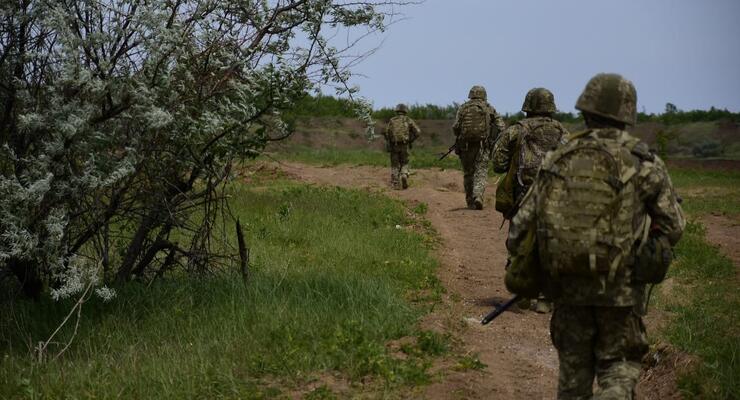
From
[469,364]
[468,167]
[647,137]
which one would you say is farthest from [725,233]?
[647,137]

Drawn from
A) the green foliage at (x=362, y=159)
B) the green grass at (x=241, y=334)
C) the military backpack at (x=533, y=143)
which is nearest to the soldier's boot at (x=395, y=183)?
the green foliage at (x=362, y=159)

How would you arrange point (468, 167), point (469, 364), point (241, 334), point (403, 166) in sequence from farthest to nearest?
point (403, 166) < point (468, 167) < point (241, 334) < point (469, 364)

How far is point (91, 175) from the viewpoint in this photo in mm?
7418

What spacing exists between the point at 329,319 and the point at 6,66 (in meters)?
3.49

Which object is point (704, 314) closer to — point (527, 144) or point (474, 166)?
point (527, 144)

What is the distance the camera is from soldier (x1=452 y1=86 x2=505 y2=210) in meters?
16.0

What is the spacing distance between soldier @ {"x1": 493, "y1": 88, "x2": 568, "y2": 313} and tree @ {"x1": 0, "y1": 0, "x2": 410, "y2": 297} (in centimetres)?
142

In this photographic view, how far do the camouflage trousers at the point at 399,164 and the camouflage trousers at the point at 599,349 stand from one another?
1569 cm

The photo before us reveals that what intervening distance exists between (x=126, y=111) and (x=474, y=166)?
9503 millimetres

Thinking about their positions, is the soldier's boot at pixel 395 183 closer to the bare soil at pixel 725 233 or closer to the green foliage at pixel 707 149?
the bare soil at pixel 725 233

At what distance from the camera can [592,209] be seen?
493 cm

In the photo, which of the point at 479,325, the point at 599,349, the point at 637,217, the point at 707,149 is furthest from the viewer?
the point at 707,149

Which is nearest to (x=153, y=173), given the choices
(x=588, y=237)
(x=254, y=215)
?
(x=588, y=237)

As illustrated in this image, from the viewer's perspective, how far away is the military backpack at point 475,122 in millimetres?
15938
